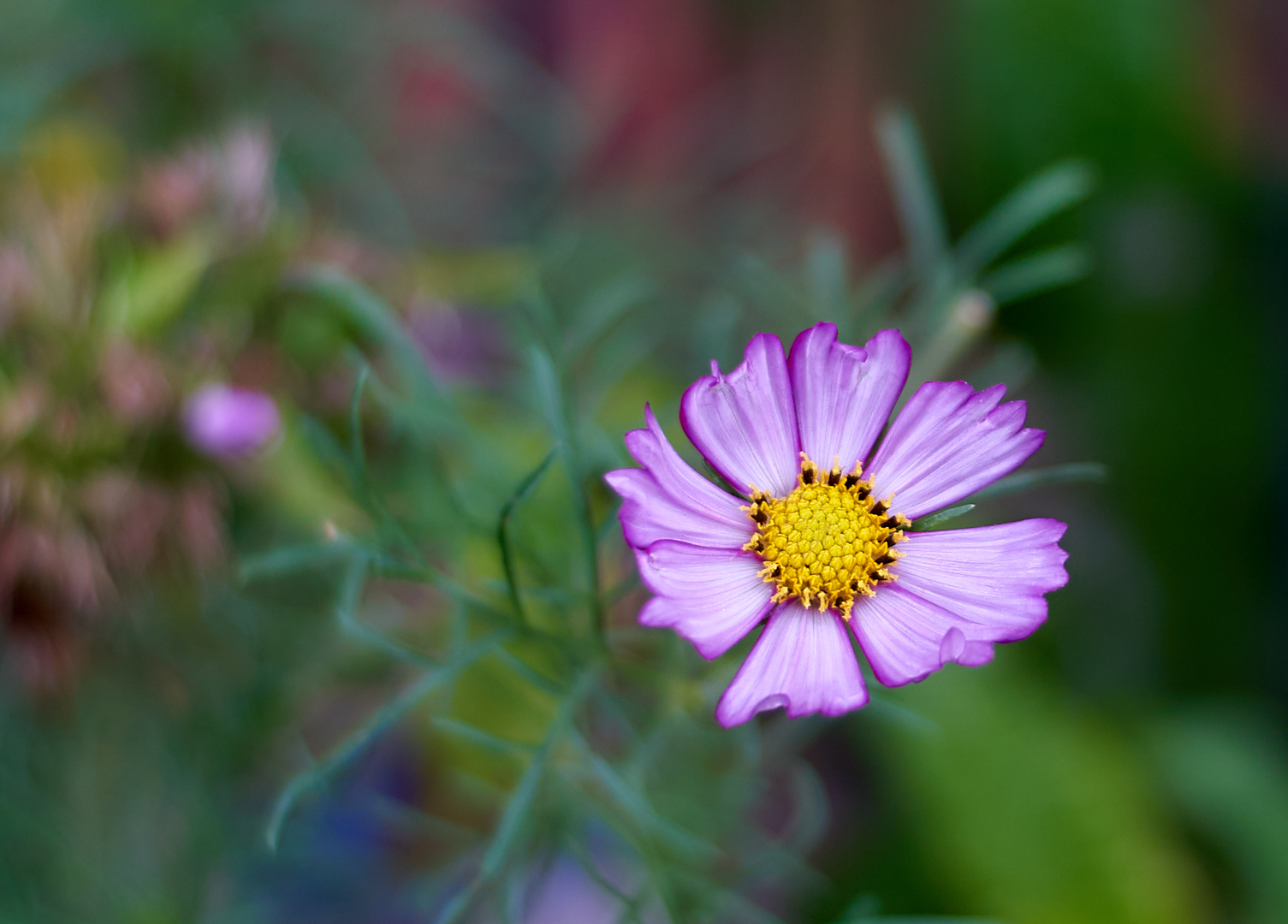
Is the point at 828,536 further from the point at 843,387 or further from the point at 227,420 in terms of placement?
the point at 227,420

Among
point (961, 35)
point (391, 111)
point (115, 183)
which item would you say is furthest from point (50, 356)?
point (961, 35)

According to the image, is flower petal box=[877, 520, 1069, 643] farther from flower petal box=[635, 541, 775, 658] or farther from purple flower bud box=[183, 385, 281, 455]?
purple flower bud box=[183, 385, 281, 455]

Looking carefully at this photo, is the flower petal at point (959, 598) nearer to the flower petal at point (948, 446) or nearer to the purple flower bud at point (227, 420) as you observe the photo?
the flower petal at point (948, 446)

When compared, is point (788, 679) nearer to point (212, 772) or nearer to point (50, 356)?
point (50, 356)

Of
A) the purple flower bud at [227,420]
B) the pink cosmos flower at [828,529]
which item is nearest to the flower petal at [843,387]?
the pink cosmos flower at [828,529]

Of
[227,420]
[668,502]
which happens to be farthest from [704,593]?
[227,420]
